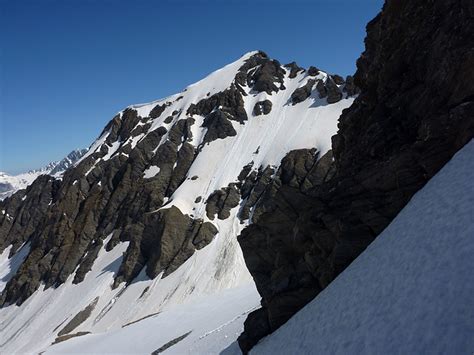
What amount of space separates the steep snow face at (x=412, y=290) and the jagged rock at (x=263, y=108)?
9313 cm

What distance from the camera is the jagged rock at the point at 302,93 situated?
104 meters

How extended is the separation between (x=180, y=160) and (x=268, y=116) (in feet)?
90.9

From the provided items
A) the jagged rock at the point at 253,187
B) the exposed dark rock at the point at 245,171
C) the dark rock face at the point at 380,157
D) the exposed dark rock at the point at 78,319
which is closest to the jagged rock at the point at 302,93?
the exposed dark rock at the point at 245,171

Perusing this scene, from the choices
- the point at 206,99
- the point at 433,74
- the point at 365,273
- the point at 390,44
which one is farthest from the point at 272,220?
the point at 206,99

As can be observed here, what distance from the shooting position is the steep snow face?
9.04 metres

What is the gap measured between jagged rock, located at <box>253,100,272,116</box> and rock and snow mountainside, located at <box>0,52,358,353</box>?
0.34 metres

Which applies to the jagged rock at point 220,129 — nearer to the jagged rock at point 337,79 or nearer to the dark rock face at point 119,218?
the dark rock face at point 119,218

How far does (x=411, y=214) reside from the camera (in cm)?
1471

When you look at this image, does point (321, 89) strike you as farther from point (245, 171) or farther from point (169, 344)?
point (169, 344)

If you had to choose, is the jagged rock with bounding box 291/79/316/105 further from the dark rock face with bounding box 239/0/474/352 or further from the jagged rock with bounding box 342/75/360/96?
the dark rock face with bounding box 239/0/474/352

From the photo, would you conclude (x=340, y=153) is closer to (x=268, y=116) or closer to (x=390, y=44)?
(x=390, y=44)

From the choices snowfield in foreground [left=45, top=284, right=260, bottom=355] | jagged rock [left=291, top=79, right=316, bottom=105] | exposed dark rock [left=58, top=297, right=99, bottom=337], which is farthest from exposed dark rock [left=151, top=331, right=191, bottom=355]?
jagged rock [left=291, top=79, right=316, bottom=105]

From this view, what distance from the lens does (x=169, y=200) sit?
303 feet

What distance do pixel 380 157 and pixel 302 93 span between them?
8807 centimetres
